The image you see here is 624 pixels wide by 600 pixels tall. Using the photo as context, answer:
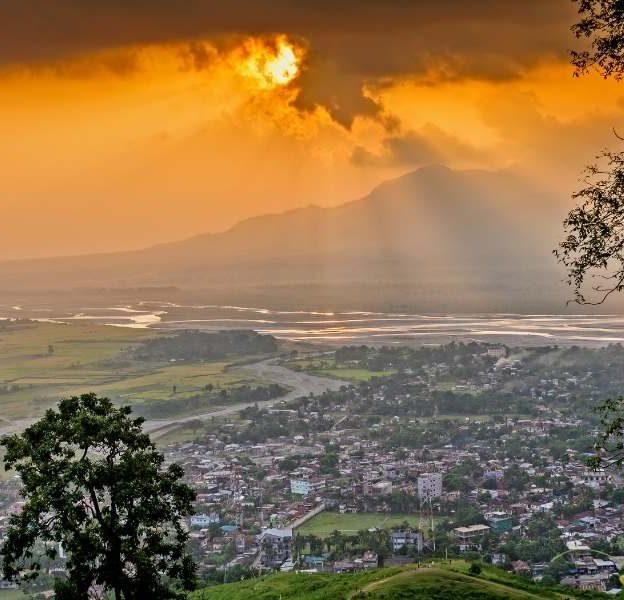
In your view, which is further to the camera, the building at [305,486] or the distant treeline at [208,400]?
the distant treeline at [208,400]

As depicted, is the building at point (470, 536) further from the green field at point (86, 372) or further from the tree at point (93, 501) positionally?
the green field at point (86, 372)

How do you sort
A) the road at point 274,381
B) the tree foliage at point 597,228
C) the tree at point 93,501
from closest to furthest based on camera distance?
the tree foliage at point 597,228 < the tree at point 93,501 < the road at point 274,381

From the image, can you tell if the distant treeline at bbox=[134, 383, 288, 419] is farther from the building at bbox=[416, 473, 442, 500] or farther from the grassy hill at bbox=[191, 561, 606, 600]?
the grassy hill at bbox=[191, 561, 606, 600]

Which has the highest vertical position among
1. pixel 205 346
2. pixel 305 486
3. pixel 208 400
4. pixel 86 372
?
pixel 205 346

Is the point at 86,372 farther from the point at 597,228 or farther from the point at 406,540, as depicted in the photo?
the point at 597,228

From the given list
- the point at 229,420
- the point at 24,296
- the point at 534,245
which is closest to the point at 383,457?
the point at 229,420

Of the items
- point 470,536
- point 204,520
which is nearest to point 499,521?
point 470,536

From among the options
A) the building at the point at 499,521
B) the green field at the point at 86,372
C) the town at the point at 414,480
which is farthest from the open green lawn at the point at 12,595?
the green field at the point at 86,372

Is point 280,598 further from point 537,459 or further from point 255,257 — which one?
point 255,257
